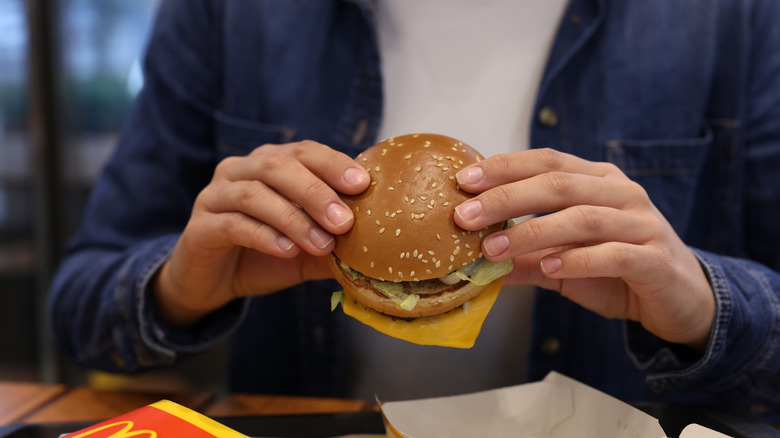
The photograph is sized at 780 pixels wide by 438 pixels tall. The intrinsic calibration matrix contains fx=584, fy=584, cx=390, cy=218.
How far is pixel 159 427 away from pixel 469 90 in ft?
3.71

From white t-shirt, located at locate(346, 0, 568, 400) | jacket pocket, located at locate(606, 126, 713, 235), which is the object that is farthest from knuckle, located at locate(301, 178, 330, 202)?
jacket pocket, located at locate(606, 126, 713, 235)

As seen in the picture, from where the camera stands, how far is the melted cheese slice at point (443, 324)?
1.13 m

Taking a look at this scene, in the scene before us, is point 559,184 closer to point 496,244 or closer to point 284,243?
point 496,244

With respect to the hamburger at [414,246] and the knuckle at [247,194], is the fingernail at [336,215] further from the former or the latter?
the knuckle at [247,194]

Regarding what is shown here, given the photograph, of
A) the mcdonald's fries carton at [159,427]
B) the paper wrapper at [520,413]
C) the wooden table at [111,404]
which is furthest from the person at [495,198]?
the mcdonald's fries carton at [159,427]

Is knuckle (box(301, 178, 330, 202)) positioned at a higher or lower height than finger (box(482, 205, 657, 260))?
higher

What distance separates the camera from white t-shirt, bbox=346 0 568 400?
1600 mm

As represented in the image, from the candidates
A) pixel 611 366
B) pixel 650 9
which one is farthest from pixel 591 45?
pixel 611 366

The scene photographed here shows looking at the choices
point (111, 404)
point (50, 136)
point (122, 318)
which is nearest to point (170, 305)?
point (122, 318)

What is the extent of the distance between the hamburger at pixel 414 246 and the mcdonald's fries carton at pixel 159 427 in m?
0.36

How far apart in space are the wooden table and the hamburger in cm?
31

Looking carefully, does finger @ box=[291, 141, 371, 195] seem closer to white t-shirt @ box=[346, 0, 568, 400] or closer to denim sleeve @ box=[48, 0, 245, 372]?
white t-shirt @ box=[346, 0, 568, 400]

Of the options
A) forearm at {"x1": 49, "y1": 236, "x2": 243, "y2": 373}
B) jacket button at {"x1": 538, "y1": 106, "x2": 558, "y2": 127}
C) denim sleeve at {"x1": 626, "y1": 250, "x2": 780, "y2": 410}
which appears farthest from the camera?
jacket button at {"x1": 538, "y1": 106, "x2": 558, "y2": 127}

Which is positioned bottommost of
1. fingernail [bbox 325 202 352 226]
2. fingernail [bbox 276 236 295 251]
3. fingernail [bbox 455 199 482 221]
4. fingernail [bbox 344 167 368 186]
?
fingernail [bbox 276 236 295 251]
